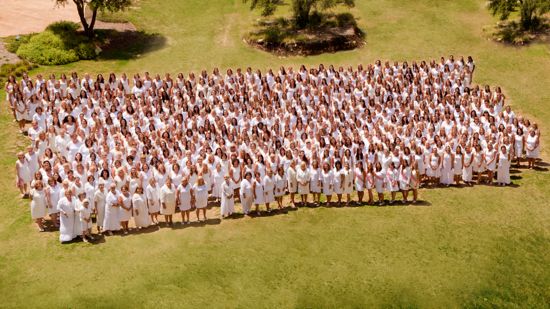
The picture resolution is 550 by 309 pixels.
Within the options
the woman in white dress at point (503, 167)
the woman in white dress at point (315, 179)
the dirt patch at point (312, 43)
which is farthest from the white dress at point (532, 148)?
the dirt patch at point (312, 43)

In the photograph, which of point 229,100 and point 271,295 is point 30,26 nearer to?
point 229,100

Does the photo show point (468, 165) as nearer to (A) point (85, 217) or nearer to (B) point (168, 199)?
(B) point (168, 199)

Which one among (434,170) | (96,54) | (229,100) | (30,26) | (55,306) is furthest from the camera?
(30,26)

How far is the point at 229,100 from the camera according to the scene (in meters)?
26.5

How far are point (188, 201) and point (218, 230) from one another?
1.48m

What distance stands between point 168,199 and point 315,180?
5.43 m

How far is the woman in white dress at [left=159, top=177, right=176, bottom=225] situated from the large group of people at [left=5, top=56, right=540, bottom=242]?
0.04 meters

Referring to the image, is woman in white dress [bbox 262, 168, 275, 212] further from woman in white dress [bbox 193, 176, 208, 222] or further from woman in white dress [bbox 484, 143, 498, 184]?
woman in white dress [bbox 484, 143, 498, 184]

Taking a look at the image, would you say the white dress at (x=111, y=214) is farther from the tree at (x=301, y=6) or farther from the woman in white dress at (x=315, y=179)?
the tree at (x=301, y=6)

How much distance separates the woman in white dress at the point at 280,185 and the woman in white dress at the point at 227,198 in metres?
1.63

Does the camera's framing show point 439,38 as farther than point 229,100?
Yes

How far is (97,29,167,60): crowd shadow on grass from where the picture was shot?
36.4 meters

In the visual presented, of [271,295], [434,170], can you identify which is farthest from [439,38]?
[271,295]

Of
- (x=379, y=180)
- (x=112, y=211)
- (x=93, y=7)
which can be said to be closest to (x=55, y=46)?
(x=93, y=7)
